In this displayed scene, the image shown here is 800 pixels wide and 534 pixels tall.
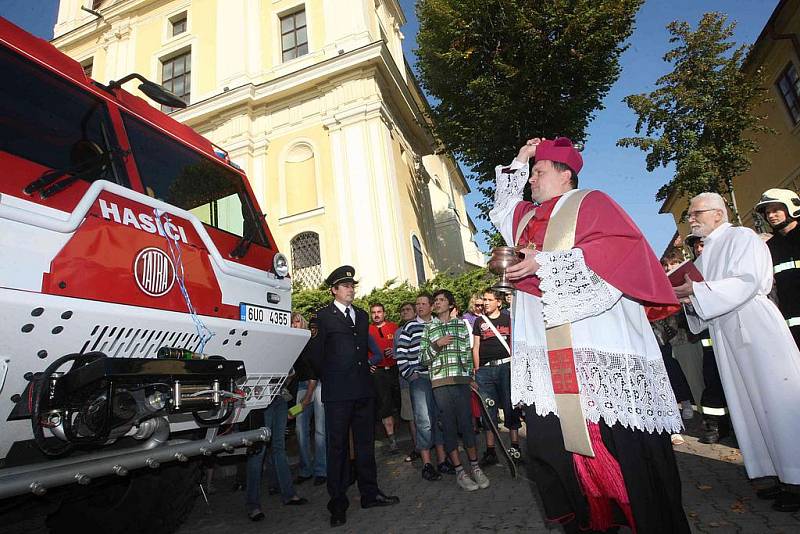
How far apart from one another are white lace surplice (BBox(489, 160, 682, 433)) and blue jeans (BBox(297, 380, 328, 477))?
3849 millimetres

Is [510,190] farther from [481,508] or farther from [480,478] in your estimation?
[480,478]

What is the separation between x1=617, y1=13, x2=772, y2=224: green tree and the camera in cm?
1466

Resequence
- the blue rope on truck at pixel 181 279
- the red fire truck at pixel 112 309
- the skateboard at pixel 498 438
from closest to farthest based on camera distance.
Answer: the red fire truck at pixel 112 309
the blue rope on truck at pixel 181 279
the skateboard at pixel 498 438

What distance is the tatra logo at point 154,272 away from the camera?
104 inches

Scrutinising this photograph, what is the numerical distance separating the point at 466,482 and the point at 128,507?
2.98 metres

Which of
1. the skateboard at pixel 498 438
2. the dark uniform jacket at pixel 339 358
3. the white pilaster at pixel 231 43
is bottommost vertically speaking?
the skateboard at pixel 498 438

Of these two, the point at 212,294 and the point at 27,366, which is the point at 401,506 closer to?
the point at 212,294

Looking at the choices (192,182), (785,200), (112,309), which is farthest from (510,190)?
(785,200)

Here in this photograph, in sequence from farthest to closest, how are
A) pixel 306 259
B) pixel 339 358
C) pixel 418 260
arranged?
1. pixel 418 260
2. pixel 306 259
3. pixel 339 358

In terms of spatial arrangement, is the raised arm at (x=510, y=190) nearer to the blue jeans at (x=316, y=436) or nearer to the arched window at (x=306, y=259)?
the blue jeans at (x=316, y=436)

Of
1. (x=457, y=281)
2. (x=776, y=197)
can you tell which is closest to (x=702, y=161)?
(x=457, y=281)

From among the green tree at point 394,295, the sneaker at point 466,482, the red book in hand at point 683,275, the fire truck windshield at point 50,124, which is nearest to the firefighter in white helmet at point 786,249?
the red book in hand at point 683,275

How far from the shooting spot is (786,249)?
4.16m

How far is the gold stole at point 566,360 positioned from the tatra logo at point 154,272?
2.13m
